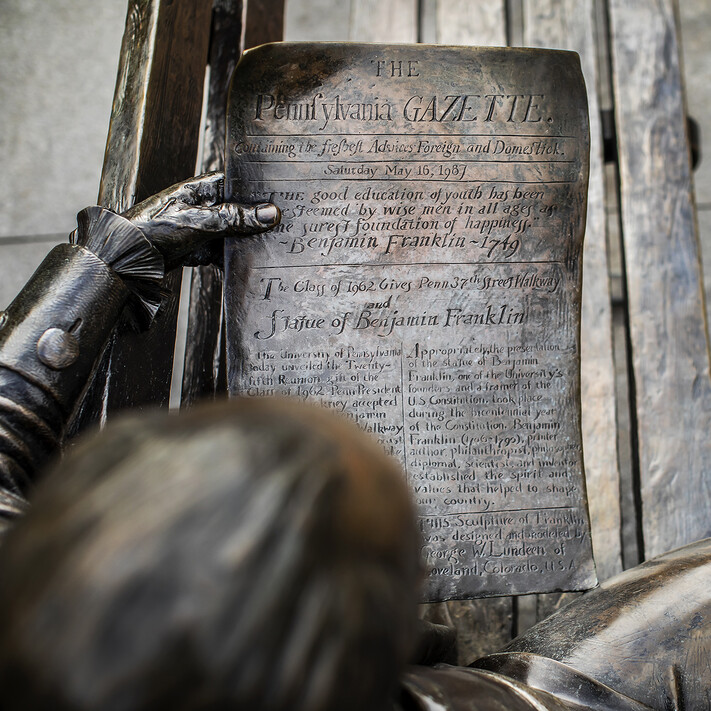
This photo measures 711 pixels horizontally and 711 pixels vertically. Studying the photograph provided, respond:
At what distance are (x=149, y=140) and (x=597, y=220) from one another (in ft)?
3.54

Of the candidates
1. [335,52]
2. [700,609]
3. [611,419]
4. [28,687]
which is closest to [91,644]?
[28,687]

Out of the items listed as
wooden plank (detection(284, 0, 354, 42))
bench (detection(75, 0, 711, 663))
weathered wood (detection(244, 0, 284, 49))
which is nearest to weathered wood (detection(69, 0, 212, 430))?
bench (detection(75, 0, 711, 663))

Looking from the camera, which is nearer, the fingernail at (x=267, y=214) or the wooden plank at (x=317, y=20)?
the fingernail at (x=267, y=214)

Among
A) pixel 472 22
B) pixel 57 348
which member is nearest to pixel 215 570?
pixel 57 348

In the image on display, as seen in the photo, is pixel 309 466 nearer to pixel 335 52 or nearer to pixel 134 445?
pixel 134 445

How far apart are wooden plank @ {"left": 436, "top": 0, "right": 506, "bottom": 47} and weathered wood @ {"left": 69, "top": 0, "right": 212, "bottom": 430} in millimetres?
849

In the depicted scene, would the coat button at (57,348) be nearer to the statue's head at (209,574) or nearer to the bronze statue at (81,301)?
the bronze statue at (81,301)

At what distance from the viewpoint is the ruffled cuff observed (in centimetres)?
104

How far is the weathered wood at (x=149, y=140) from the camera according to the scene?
1123mm

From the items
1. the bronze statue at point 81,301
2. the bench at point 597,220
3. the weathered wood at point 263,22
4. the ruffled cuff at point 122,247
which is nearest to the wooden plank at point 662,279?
the bench at point 597,220

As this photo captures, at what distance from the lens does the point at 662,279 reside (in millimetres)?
1664

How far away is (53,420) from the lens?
948mm

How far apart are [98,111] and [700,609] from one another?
268cm

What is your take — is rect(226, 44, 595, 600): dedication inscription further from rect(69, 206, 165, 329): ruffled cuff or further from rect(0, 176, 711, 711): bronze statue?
rect(0, 176, 711, 711): bronze statue
